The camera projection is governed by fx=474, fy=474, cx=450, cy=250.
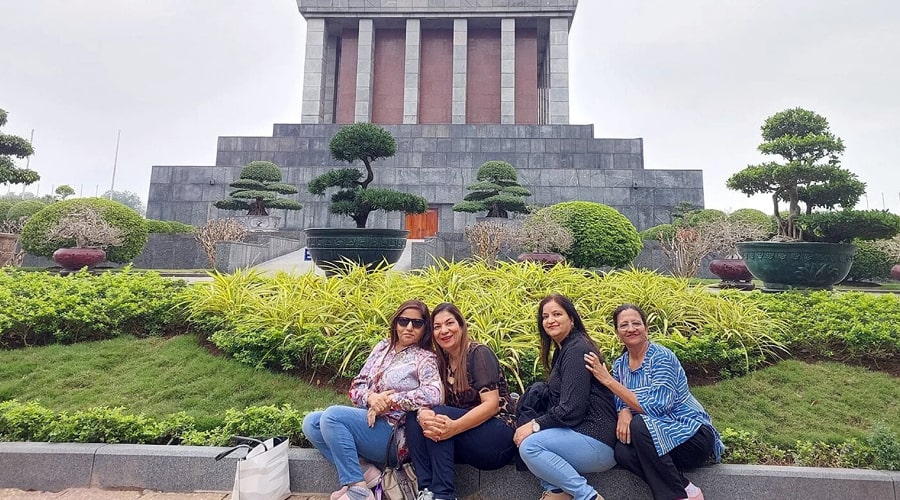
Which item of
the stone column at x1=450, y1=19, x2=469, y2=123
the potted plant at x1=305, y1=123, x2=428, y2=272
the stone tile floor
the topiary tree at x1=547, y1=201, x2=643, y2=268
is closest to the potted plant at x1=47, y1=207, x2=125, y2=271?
the potted plant at x1=305, y1=123, x2=428, y2=272

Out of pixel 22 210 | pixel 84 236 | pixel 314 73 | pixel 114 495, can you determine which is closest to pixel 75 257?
pixel 84 236

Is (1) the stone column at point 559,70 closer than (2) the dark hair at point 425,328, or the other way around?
(2) the dark hair at point 425,328

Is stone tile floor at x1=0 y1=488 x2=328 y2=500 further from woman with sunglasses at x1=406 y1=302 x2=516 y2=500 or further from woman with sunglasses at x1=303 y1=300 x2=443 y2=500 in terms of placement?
woman with sunglasses at x1=406 y1=302 x2=516 y2=500

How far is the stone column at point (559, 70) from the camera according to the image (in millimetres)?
22847

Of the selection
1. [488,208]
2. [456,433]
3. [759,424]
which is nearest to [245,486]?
[456,433]

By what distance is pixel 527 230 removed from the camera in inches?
385

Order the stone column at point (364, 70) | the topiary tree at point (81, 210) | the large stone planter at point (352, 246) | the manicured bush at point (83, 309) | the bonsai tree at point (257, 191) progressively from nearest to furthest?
the manicured bush at point (83, 309) < the large stone planter at point (352, 246) < the topiary tree at point (81, 210) < the bonsai tree at point (257, 191) < the stone column at point (364, 70)

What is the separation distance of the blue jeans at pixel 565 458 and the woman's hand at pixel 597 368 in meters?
0.30

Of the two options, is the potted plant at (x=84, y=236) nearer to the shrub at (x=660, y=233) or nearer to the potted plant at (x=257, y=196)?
the potted plant at (x=257, y=196)

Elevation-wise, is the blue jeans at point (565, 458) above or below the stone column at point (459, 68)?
below

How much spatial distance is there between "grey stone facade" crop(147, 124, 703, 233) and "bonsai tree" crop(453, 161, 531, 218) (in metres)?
3.90

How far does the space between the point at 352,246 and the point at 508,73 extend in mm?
19011

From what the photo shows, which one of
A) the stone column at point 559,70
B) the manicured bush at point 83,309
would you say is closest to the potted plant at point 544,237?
the manicured bush at point 83,309

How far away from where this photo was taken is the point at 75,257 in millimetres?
9344
